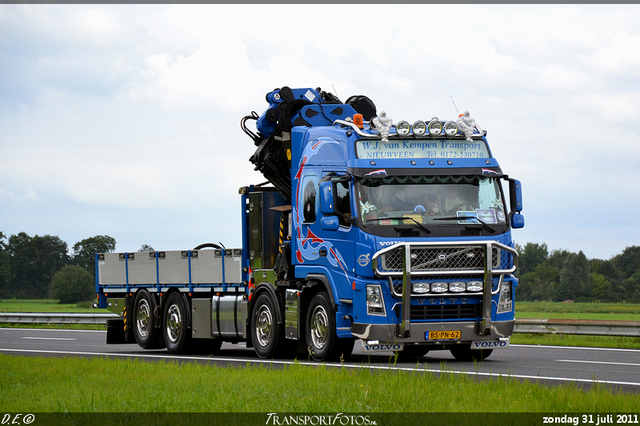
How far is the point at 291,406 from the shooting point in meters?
8.98

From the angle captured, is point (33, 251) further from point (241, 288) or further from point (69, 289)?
point (241, 288)

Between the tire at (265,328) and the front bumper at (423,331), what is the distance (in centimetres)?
273

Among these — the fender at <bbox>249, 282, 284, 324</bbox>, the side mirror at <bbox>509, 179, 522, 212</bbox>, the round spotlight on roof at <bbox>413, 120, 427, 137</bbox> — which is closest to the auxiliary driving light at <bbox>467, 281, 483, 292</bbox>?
the side mirror at <bbox>509, 179, 522, 212</bbox>

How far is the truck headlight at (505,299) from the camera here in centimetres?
1468

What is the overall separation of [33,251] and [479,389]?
116 m

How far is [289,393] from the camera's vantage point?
32.9 ft

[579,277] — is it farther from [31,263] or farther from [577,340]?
[577,340]

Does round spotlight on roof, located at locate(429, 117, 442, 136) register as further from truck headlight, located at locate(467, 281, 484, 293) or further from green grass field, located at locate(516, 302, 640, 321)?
green grass field, located at locate(516, 302, 640, 321)

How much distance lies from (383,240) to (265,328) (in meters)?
4.17

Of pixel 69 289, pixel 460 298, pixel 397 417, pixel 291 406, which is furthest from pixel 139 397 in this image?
pixel 69 289

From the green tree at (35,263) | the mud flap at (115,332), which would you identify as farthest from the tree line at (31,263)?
the mud flap at (115,332)

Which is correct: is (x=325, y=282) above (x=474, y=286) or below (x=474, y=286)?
above

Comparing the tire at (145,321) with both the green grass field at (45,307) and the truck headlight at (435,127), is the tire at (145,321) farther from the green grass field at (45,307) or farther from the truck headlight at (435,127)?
the green grass field at (45,307)

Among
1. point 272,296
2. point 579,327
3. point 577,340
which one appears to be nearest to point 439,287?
point 272,296
